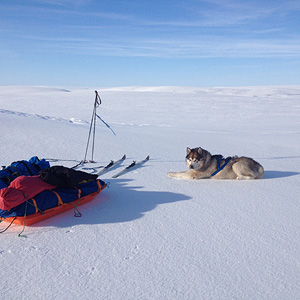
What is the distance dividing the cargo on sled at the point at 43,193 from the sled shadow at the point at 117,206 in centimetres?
11

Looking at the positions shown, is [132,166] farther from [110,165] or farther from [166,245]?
[166,245]

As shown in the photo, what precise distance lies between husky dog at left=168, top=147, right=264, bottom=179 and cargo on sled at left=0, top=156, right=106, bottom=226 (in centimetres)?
177

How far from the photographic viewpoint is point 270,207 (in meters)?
3.90

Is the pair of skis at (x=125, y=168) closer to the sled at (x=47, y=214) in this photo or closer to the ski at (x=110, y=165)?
the ski at (x=110, y=165)

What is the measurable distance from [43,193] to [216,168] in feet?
9.87

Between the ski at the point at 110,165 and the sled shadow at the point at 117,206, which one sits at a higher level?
the ski at the point at 110,165

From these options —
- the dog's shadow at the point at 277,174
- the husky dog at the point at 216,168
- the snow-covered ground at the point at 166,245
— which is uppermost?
the husky dog at the point at 216,168

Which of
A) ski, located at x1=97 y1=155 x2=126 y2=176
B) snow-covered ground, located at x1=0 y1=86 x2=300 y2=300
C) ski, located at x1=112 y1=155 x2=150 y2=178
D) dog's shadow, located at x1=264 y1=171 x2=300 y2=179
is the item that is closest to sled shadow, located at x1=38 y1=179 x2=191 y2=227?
snow-covered ground, located at x1=0 y1=86 x2=300 y2=300

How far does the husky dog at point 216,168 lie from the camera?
16.9ft

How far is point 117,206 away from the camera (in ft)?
12.7

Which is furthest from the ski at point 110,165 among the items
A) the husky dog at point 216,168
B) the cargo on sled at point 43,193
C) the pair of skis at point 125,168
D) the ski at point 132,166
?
the cargo on sled at point 43,193

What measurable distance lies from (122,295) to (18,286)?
2.57 feet

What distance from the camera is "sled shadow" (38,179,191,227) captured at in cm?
340

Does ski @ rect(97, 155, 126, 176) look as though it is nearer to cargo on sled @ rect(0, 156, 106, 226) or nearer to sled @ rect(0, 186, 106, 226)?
cargo on sled @ rect(0, 156, 106, 226)
